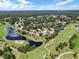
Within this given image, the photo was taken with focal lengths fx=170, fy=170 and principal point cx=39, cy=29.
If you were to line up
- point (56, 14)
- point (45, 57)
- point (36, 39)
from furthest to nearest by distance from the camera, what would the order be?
point (56, 14)
point (36, 39)
point (45, 57)

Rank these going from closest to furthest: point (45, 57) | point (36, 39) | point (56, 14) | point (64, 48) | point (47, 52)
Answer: point (45, 57) < point (47, 52) < point (64, 48) < point (36, 39) < point (56, 14)

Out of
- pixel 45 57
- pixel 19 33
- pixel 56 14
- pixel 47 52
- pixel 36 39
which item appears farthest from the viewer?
pixel 56 14

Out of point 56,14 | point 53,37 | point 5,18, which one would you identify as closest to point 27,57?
point 53,37

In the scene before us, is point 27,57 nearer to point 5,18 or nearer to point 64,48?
point 64,48

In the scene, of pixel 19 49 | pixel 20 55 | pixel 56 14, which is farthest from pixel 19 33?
pixel 56 14

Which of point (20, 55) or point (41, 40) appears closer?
point (20, 55)

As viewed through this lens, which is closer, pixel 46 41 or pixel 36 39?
pixel 46 41

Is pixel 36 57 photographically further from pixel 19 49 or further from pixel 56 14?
pixel 56 14

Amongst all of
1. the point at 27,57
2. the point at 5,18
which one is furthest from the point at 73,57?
the point at 5,18

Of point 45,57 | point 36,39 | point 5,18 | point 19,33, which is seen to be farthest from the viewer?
point 5,18
